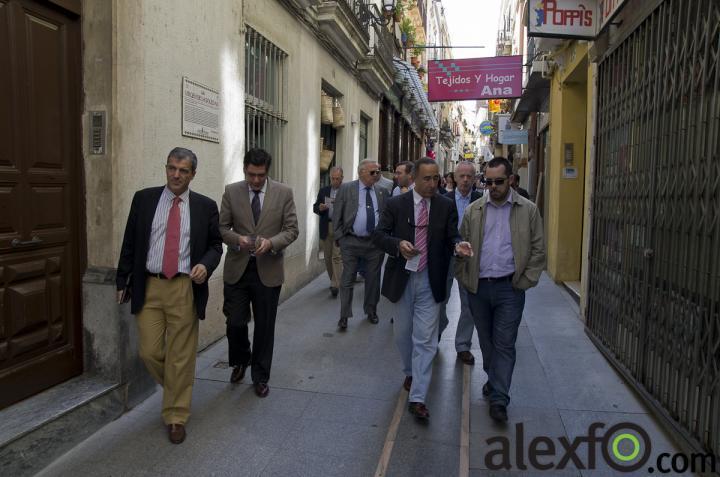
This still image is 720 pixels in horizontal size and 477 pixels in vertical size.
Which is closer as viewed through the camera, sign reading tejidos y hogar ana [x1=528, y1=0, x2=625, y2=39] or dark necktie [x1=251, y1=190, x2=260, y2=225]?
dark necktie [x1=251, y1=190, x2=260, y2=225]

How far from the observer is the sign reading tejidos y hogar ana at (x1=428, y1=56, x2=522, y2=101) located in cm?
1255

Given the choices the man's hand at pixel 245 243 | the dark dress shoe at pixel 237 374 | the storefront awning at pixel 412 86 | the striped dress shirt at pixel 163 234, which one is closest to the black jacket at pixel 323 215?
the dark dress shoe at pixel 237 374

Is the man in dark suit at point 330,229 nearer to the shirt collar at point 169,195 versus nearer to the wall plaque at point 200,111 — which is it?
the wall plaque at point 200,111

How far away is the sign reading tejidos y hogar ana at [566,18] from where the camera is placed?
21.3 ft

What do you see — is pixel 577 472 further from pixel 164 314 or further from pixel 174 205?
pixel 174 205

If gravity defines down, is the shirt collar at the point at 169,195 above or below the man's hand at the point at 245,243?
above

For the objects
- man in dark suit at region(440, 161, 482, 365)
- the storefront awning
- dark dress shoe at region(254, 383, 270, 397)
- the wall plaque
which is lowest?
dark dress shoe at region(254, 383, 270, 397)

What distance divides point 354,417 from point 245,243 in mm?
1538

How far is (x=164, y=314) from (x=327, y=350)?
2.35m

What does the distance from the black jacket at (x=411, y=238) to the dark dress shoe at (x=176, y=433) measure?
176 cm

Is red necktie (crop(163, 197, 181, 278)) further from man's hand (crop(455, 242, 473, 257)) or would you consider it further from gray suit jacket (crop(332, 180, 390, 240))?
gray suit jacket (crop(332, 180, 390, 240))

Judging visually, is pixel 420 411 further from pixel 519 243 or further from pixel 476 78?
pixel 476 78

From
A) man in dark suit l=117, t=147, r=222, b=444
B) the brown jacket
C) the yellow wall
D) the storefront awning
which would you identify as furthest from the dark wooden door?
the storefront awning

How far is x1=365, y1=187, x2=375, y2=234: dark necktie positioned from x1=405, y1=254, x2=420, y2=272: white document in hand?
8.41ft
